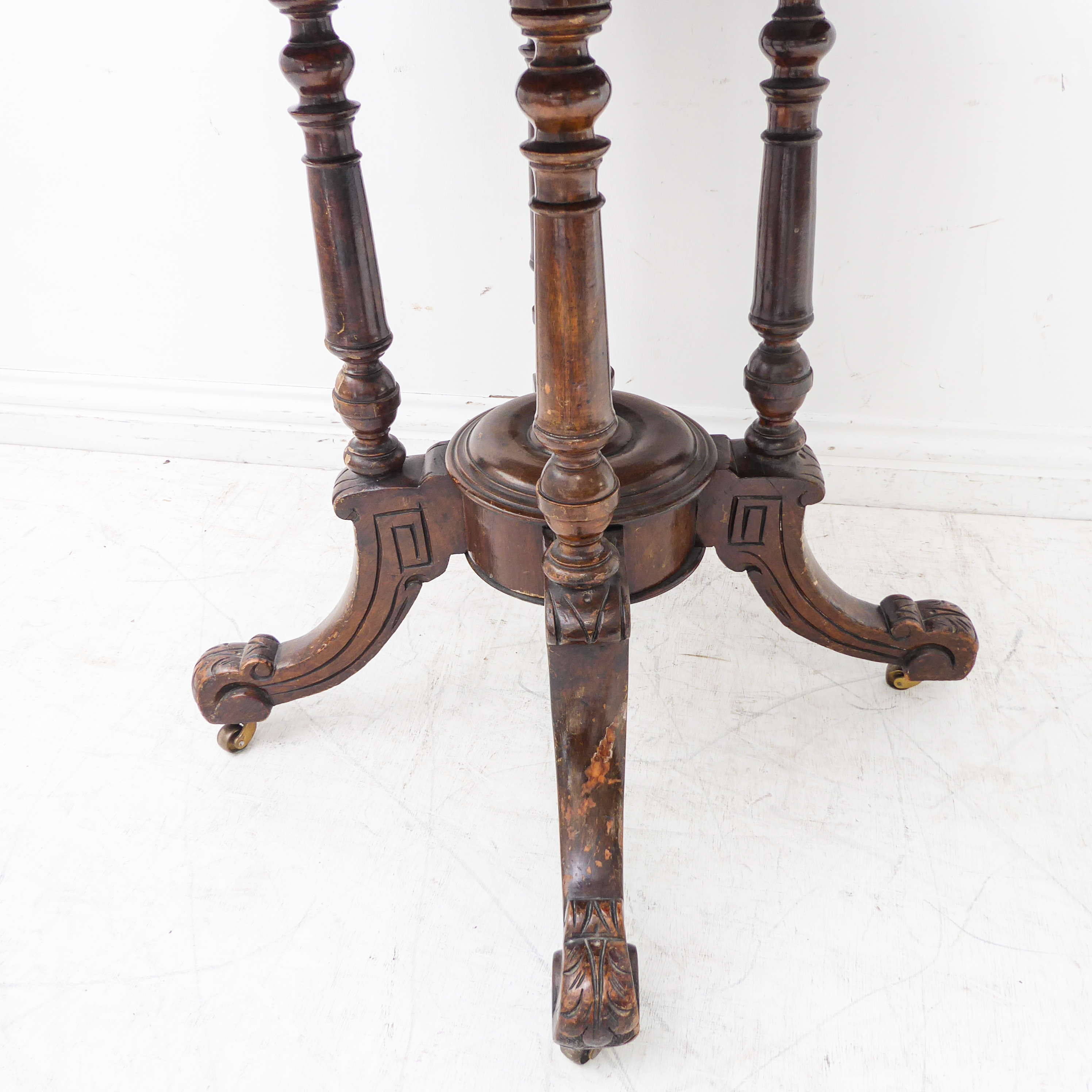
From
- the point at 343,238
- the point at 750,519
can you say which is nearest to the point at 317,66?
the point at 343,238

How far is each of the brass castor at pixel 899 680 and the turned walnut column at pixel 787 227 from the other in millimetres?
273

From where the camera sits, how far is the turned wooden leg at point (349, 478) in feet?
2.90

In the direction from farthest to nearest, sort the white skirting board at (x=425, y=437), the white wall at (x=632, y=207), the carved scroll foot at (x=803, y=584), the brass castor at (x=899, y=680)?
1. the white skirting board at (x=425, y=437)
2. the white wall at (x=632, y=207)
3. the brass castor at (x=899, y=680)
4. the carved scroll foot at (x=803, y=584)

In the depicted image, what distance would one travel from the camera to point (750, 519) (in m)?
0.99

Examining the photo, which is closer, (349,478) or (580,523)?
(580,523)

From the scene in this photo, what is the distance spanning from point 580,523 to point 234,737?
19.6 inches

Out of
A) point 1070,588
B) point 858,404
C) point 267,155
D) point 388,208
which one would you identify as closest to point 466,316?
point 388,208

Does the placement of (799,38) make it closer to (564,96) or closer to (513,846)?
(564,96)

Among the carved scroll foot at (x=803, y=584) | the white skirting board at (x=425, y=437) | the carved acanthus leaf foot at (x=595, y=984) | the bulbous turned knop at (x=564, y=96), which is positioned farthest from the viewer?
the white skirting board at (x=425, y=437)

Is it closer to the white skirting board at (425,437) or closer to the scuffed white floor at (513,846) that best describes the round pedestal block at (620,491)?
the scuffed white floor at (513,846)

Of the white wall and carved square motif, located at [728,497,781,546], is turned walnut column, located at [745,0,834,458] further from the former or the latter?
the white wall

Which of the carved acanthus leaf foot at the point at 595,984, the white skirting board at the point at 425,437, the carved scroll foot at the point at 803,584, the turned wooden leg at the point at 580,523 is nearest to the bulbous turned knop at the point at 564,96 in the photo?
the turned wooden leg at the point at 580,523

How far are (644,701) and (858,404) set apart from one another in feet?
1.86

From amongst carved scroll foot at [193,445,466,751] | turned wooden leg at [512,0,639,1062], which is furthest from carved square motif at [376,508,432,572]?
turned wooden leg at [512,0,639,1062]
